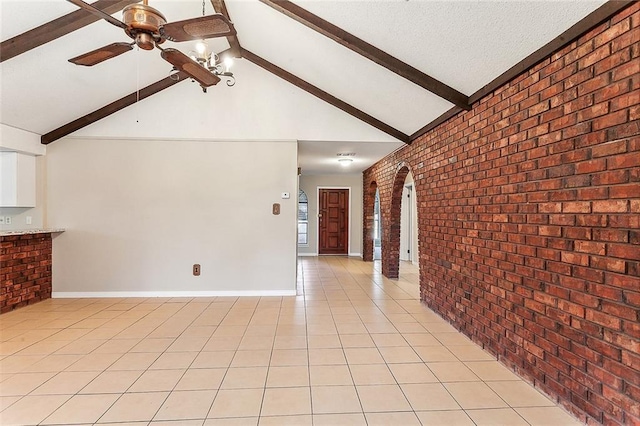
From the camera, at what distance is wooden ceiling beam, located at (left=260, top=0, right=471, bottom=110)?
288 cm

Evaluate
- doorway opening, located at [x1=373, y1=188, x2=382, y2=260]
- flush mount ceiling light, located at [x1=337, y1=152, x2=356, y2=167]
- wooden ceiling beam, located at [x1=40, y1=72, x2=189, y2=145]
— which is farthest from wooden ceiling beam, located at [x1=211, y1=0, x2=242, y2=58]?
doorway opening, located at [x1=373, y1=188, x2=382, y2=260]

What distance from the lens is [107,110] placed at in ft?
14.2

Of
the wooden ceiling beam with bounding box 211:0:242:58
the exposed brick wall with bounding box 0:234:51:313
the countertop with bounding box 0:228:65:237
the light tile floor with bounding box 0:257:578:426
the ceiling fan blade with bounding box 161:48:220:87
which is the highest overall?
the wooden ceiling beam with bounding box 211:0:242:58

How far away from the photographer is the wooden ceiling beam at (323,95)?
171 inches

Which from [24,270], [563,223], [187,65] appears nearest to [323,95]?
[187,65]

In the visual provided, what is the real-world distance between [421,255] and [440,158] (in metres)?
1.35

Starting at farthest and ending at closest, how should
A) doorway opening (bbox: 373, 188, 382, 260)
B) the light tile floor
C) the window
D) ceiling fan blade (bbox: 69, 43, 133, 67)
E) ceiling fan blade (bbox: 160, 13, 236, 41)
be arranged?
the window, doorway opening (bbox: 373, 188, 382, 260), ceiling fan blade (bbox: 69, 43, 133, 67), the light tile floor, ceiling fan blade (bbox: 160, 13, 236, 41)

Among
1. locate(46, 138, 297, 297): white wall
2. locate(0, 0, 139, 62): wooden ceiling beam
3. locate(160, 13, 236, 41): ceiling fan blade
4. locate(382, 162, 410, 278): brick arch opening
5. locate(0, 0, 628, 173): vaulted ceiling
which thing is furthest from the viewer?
locate(382, 162, 410, 278): brick arch opening

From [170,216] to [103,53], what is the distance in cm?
275

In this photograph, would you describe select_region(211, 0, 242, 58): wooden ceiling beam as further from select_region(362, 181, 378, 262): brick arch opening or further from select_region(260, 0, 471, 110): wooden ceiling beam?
select_region(362, 181, 378, 262): brick arch opening

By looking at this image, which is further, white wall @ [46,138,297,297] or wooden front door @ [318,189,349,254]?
A: wooden front door @ [318,189,349,254]

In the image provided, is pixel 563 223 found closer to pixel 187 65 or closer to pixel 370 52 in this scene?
pixel 370 52

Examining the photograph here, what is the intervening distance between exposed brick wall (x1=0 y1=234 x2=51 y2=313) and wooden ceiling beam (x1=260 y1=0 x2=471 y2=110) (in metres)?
4.08

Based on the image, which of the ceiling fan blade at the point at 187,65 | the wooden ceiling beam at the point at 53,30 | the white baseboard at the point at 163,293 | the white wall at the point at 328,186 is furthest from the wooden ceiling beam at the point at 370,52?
the white wall at the point at 328,186
